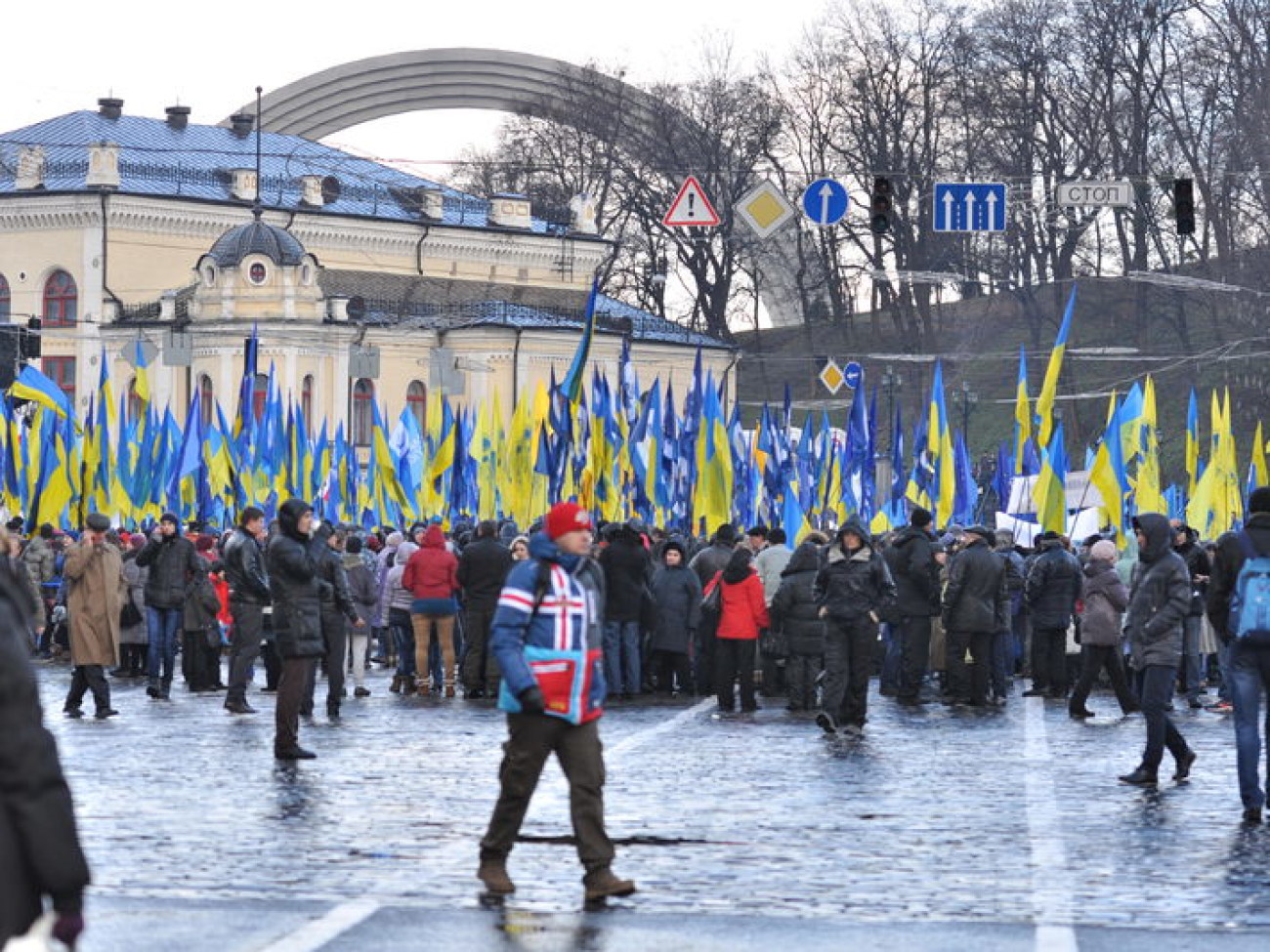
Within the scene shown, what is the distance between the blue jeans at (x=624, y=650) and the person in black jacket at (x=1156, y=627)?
8.83m

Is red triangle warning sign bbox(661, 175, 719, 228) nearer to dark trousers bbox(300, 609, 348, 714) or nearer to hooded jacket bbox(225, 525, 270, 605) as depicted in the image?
dark trousers bbox(300, 609, 348, 714)

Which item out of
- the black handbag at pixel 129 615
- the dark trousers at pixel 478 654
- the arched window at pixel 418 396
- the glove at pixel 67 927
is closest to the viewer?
the glove at pixel 67 927

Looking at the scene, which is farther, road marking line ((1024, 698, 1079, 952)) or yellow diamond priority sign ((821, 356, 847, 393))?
yellow diamond priority sign ((821, 356, 847, 393))

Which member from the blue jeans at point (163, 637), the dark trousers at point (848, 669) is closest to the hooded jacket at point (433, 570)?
the blue jeans at point (163, 637)

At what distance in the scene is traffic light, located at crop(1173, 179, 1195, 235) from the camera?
104ft

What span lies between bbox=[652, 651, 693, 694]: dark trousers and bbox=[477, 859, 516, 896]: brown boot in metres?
13.9

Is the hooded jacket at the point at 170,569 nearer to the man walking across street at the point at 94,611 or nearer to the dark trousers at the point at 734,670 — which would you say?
the man walking across street at the point at 94,611

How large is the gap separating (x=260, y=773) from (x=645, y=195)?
236ft

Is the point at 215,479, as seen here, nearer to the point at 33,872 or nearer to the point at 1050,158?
the point at 1050,158

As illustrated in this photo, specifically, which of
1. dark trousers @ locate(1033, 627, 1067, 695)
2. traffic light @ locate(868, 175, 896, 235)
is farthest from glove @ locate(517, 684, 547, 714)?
traffic light @ locate(868, 175, 896, 235)

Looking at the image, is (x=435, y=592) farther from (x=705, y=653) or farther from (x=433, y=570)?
(x=705, y=653)

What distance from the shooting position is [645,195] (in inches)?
3460

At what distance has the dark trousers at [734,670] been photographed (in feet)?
78.1

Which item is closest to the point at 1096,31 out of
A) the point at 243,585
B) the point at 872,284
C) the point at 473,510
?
the point at 872,284
